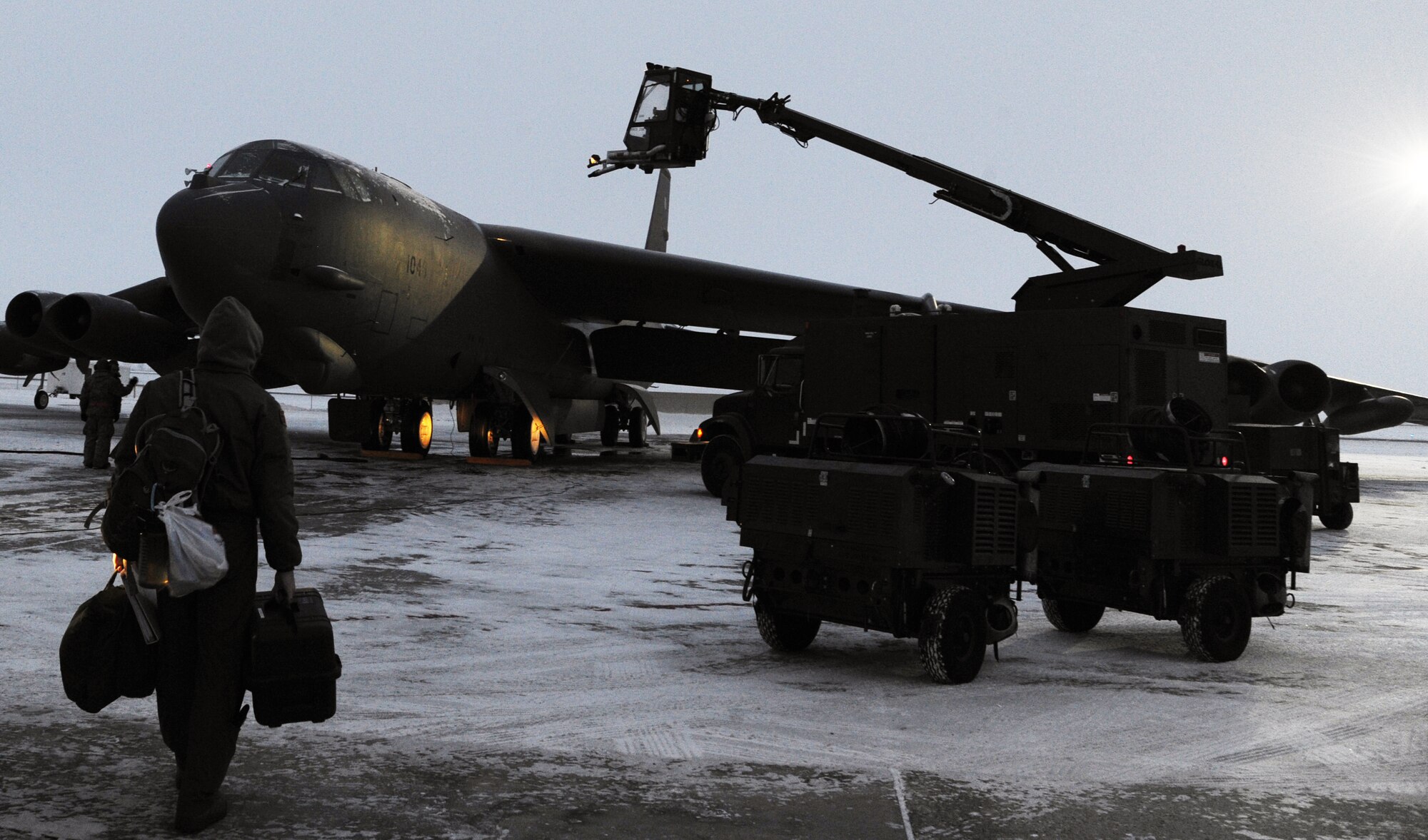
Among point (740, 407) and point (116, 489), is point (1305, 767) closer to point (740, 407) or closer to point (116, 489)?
point (116, 489)

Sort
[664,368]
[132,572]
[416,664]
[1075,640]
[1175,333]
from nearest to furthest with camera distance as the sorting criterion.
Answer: [132,572] < [416,664] < [1075,640] < [1175,333] < [664,368]

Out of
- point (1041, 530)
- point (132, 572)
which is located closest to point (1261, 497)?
point (1041, 530)

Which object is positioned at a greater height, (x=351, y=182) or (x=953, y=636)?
(x=351, y=182)

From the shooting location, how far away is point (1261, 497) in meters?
7.37

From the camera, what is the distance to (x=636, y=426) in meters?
28.9

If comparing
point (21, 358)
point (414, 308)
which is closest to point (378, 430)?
point (414, 308)

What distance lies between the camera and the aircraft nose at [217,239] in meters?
15.2

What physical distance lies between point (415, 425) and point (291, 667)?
59.8 ft

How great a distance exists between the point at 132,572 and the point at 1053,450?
8866mm

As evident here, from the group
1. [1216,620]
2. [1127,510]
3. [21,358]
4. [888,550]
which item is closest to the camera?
[888,550]

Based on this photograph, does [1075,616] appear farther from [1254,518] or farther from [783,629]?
[783,629]

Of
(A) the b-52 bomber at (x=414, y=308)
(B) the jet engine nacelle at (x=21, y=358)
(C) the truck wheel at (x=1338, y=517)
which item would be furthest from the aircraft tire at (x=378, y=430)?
(C) the truck wheel at (x=1338, y=517)

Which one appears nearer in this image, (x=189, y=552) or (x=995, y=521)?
(x=189, y=552)

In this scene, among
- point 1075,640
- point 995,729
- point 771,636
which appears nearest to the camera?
point 995,729
